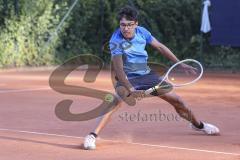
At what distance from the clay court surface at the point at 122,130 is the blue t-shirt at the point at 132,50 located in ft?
2.70

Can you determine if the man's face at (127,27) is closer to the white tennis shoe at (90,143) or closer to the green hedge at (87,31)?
the white tennis shoe at (90,143)

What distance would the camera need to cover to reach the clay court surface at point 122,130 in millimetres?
6648

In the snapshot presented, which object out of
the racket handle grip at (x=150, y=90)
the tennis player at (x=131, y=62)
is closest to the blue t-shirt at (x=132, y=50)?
the tennis player at (x=131, y=62)

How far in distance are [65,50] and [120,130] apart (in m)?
13.6

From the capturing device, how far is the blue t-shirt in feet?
22.8

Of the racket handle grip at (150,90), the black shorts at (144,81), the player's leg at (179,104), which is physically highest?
the black shorts at (144,81)

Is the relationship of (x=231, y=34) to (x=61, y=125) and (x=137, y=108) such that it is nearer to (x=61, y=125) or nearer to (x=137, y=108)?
(x=137, y=108)

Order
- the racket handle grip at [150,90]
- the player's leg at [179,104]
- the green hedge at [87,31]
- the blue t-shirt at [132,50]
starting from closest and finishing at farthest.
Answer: the blue t-shirt at [132,50]
the racket handle grip at [150,90]
the player's leg at [179,104]
the green hedge at [87,31]

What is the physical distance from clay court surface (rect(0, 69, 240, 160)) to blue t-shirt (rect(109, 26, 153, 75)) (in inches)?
32.4

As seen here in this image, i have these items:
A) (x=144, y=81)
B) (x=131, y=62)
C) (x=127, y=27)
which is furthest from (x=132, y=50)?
(x=144, y=81)

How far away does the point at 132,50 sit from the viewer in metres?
7.09

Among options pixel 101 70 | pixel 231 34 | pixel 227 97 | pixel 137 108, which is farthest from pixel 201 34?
pixel 137 108

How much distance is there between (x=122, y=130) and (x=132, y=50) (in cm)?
149

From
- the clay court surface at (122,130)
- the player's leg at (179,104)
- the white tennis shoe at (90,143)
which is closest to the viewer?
the clay court surface at (122,130)
